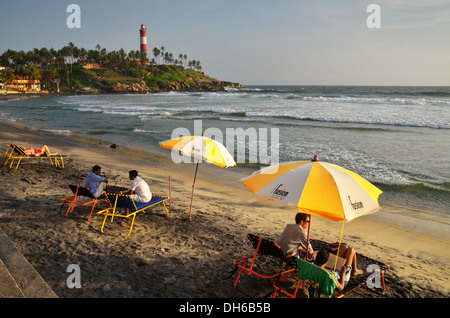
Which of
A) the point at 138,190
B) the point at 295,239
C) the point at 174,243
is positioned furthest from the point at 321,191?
the point at 138,190

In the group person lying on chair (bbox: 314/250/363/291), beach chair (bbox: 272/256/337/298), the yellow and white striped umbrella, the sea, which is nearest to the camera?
beach chair (bbox: 272/256/337/298)

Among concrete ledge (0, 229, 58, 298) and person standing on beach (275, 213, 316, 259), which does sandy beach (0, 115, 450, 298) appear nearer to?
concrete ledge (0, 229, 58, 298)

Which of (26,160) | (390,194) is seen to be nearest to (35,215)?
(26,160)

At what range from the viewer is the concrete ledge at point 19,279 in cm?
387

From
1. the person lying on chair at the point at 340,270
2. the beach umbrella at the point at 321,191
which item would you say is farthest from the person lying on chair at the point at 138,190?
the person lying on chair at the point at 340,270

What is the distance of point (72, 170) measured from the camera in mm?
11414

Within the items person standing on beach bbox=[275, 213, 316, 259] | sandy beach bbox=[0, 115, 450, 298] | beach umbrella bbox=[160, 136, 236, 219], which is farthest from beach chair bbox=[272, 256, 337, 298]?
beach umbrella bbox=[160, 136, 236, 219]

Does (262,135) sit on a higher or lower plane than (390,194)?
higher

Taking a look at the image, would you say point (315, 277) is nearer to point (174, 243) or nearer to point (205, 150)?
point (174, 243)

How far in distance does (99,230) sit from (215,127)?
2285cm

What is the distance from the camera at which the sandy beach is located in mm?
4629

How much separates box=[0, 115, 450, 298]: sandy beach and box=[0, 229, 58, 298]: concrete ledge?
192mm
